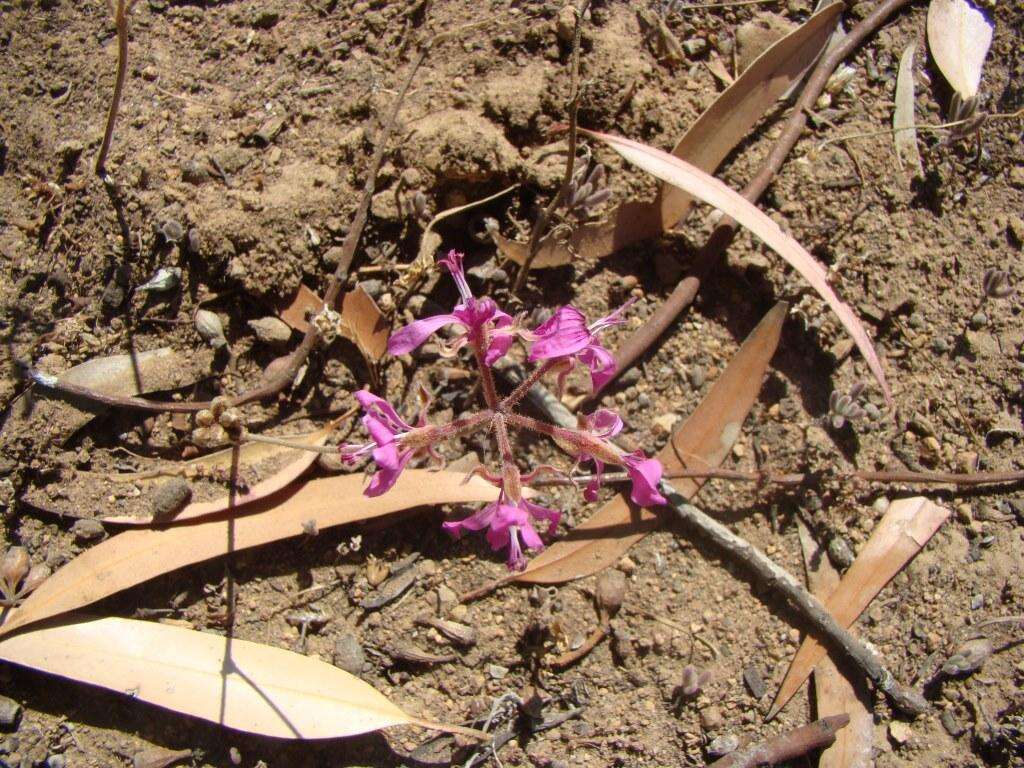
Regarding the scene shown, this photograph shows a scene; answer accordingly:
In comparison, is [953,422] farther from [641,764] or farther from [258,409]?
[258,409]

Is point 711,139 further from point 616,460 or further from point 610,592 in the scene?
point 610,592

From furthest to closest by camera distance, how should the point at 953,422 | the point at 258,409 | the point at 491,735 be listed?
the point at 953,422 → the point at 258,409 → the point at 491,735

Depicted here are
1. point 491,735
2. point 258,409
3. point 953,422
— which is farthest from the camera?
point 953,422

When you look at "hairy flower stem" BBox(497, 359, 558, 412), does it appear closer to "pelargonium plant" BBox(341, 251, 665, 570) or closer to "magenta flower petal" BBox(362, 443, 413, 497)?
"pelargonium plant" BBox(341, 251, 665, 570)

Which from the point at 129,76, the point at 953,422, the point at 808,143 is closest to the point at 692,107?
the point at 808,143

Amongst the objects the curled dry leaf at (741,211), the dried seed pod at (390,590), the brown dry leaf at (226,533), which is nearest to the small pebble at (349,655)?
the dried seed pod at (390,590)

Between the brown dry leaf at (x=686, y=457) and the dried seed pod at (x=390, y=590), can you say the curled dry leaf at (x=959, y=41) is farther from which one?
the dried seed pod at (x=390, y=590)

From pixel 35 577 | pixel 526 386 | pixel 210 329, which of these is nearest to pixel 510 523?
pixel 526 386
